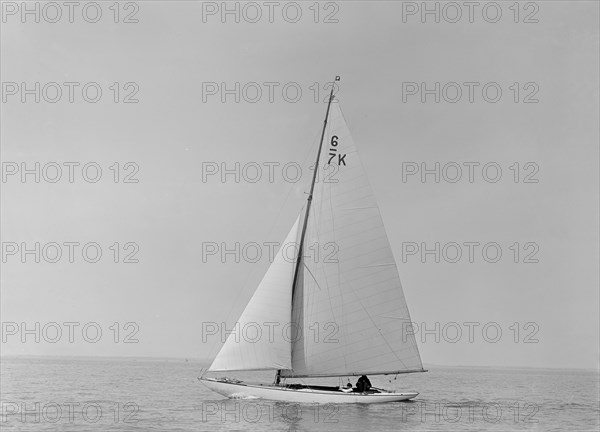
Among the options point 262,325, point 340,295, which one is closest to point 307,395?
point 262,325

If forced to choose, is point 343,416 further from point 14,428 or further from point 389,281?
point 14,428

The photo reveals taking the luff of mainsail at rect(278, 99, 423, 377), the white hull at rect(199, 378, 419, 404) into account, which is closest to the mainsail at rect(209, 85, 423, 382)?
the luff of mainsail at rect(278, 99, 423, 377)

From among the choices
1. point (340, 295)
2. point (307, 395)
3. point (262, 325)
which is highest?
point (340, 295)

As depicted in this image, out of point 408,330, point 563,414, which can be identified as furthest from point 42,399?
point 563,414

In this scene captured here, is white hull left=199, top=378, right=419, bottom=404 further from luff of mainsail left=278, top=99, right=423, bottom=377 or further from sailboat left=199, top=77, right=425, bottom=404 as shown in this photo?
Answer: luff of mainsail left=278, top=99, right=423, bottom=377

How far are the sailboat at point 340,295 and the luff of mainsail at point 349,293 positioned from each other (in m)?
0.05

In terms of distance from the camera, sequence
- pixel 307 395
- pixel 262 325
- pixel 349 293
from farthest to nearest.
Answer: pixel 349 293 → pixel 262 325 → pixel 307 395

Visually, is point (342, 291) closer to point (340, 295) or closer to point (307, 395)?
point (340, 295)

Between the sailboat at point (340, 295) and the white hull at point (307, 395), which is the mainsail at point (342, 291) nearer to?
the sailboat at point (340, 295)

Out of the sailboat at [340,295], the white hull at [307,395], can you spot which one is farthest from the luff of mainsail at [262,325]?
the white hull at [307,395]

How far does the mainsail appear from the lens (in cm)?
4288

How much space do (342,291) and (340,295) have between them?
0.24 metres

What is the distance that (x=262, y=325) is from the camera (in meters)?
42.1

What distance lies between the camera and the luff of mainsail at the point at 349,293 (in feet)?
141
